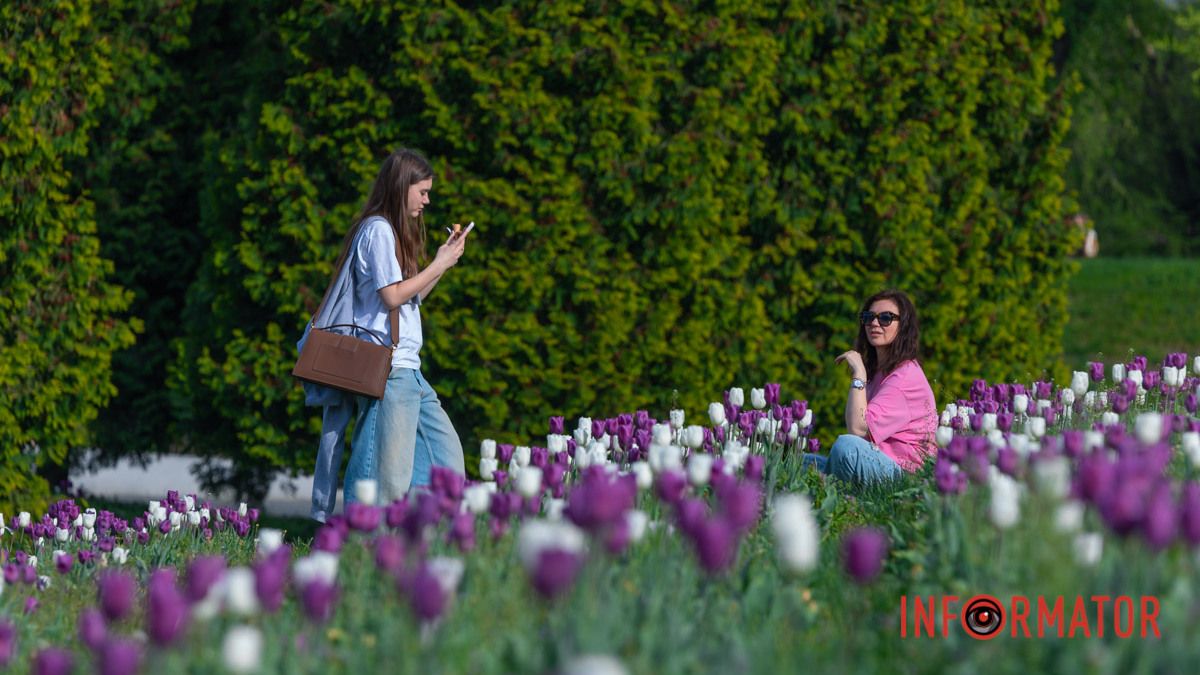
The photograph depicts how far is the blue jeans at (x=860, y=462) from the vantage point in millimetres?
5703

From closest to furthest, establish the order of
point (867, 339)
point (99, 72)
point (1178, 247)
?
point (867, 339) → point (99, 72) → point (1178, 247)

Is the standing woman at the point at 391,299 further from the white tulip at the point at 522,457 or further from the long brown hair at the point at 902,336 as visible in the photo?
the long brown hair at the point at 902,336

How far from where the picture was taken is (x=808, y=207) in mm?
8992

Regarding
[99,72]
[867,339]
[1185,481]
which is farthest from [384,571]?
[99,72]

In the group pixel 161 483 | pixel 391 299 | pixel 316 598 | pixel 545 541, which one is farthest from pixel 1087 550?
pixel 161 483

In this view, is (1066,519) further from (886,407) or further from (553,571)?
(886,407)

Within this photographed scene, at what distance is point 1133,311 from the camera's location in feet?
58.4

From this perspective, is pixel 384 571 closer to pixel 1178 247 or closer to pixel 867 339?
pixel 867 339

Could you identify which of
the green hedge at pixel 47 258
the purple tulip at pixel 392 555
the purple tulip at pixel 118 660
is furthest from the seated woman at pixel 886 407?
the green hedge at pixel 47 258

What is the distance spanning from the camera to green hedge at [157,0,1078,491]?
8258 millimetres

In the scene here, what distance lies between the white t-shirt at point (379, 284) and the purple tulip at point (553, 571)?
114 inches

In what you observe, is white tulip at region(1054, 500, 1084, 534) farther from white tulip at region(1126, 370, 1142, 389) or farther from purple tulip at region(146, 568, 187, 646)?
white tulip at region(1126, 370, 1142, 389)

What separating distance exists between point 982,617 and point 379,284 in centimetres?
300

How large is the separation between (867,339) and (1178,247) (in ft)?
84.9
